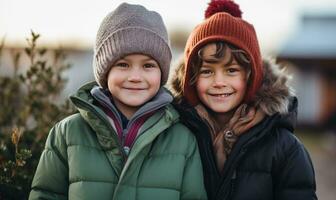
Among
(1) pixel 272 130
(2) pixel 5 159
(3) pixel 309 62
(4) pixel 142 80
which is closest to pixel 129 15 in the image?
(4) pixel 142 80

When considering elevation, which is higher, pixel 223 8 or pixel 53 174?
pixel 223 8

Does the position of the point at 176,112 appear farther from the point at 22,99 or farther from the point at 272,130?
the point at 22,99

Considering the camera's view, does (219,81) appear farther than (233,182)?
Yes

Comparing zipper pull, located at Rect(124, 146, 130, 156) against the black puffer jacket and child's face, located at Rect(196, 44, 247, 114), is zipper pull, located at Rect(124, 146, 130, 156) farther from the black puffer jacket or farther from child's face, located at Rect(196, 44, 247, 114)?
child's face, located at Rect(196, 44, 247, 114)

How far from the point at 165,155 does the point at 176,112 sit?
0.31 meters

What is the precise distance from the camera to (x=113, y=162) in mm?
3293

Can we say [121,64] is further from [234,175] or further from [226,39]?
[234,175]

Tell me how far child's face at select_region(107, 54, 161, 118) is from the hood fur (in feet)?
1.25

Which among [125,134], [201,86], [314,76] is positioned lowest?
[314,76]

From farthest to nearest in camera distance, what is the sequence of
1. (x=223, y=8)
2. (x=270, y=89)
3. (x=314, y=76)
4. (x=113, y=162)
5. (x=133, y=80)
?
(x=314, y=76) < (x=223, y=8) < (x=270, y=89) < (x=133, y=80) < (x=113, y=162)

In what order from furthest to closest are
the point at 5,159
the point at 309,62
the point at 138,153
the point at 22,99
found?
the point at 309,62, the point at 22,99, the point at 5,159, the point at 138,153

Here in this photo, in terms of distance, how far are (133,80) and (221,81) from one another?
1.79 ft

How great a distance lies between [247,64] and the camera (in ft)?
11.9

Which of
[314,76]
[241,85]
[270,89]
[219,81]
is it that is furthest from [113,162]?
[314,76]
